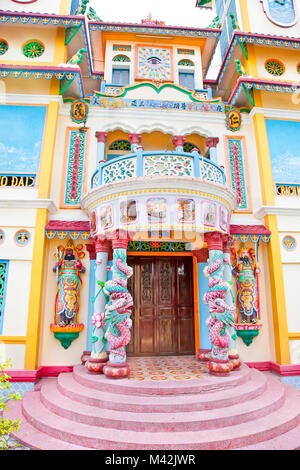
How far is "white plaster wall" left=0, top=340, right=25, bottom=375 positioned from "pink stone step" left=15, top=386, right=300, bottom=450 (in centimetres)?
182

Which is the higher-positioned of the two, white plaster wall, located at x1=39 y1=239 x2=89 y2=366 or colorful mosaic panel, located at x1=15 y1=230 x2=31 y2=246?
colorful mosaic panel, located at x1=15 y1=230 x2=31 y2=246

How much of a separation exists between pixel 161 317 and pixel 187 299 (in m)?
0.94

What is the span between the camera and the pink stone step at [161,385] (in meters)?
5.01

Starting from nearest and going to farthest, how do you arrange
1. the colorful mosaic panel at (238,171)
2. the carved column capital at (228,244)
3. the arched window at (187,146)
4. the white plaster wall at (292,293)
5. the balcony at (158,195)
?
the balcony at (158,195) < the carved column capital at (228,244) < the white plaster wall at (292,293) < the colorful mosaic panel at (238,171) < the arched window at (187,146)

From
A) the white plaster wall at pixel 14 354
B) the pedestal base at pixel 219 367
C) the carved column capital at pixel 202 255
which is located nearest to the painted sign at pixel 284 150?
the carved column capital at pixel 202 255

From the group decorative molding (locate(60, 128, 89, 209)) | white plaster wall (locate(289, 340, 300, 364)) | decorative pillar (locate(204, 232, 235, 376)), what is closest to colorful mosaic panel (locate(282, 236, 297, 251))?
white plaster wall (locate(289, 340, 300, 364))

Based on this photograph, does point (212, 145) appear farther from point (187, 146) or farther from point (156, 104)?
point (156, 104)

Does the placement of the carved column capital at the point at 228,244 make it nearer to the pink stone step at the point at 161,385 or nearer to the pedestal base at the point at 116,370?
the pink stone step at the point at 161,385

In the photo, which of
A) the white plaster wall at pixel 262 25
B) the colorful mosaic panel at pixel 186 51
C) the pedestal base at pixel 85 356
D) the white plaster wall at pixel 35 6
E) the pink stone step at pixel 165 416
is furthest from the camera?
the colorful mosaic panel at pixel 186 51

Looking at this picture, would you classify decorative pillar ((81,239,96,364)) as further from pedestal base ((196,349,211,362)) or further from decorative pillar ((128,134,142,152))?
decorative pillar ((128,134,142,152))

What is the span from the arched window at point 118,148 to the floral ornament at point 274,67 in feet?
17.0

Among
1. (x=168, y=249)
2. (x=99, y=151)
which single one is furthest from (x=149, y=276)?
(x=99, y=151)

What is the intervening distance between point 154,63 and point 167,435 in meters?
10.6

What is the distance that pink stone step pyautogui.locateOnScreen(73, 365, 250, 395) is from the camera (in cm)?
501
